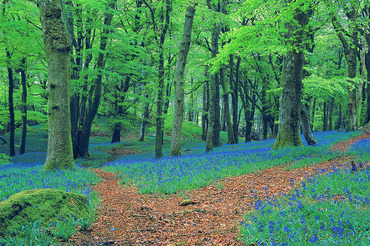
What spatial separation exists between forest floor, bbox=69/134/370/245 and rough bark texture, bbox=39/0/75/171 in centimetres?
278

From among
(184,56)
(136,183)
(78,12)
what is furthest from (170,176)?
(78,12)

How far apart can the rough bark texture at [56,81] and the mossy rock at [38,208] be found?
540 centimetres

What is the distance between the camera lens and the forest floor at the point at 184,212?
4.08 m

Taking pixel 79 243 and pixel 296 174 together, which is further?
pixel 296 174

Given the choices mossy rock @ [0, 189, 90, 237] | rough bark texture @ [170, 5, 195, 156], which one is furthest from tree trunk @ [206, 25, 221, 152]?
mossy rock @ [0, 189, 90, 237]

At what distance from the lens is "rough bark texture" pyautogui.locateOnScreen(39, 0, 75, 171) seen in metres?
9.27

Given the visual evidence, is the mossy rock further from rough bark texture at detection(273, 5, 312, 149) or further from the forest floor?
rough bark texture at detection(273, 5, 312, 149)

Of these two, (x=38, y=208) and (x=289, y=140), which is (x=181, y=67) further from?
(x=38, y=208)

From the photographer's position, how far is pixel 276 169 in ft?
27.1

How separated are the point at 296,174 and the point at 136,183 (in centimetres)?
502

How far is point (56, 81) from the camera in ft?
31.2

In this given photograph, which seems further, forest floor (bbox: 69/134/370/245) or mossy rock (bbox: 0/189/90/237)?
forest floor (bbox: 69/134/370/245)

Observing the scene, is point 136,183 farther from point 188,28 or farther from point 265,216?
point 188,28

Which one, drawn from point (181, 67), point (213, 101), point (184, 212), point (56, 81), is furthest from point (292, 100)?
point (56, 81)
